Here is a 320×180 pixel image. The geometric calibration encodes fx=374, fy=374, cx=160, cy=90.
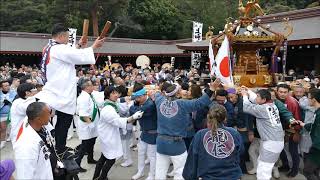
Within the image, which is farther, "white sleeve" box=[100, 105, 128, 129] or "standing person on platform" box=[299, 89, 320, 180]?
"white sleeve" box=[100, 105, 128, 129]

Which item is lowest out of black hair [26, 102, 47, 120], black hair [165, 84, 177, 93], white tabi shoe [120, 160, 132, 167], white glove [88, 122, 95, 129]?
white tabi shoe [120, 160, 132, 167]

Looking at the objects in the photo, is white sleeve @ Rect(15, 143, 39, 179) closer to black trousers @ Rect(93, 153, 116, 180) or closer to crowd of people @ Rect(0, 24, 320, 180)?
crowd of people @ Rect(0, 24, 320, 180)

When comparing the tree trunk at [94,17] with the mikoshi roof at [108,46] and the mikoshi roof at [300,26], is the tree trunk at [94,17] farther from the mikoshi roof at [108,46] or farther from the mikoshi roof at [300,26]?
the mikoshi roof at [300,26]

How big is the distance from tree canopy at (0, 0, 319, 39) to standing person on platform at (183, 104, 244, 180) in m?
26.5

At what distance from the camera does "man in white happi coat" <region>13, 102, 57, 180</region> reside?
3.10 metres

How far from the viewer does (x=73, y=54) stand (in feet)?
13.3

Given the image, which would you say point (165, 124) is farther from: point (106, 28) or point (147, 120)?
point (106, 28)

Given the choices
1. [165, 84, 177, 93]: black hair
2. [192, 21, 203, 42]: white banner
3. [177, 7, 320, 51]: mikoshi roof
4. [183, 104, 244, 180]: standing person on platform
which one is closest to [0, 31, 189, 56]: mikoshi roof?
[192, 21, 203, 42]: white banner

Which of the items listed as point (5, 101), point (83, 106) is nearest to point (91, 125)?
point (83, 106)

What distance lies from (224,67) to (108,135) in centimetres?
220

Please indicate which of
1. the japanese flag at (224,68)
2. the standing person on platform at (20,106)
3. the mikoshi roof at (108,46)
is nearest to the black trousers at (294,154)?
the japanese flag at (224,68)

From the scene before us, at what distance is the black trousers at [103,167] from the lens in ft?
19.5

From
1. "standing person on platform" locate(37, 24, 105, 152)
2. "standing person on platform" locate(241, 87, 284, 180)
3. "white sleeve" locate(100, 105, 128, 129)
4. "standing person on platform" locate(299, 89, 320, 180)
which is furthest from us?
"white sleeve" locate(100, 105, 128, 129)

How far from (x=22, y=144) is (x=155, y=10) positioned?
3190cm
